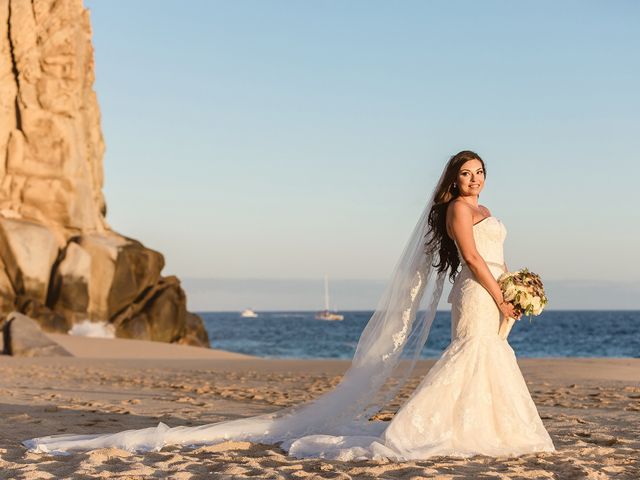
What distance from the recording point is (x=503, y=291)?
20.9 feet

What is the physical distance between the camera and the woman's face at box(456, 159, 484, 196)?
6.46m

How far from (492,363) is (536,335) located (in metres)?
69.2

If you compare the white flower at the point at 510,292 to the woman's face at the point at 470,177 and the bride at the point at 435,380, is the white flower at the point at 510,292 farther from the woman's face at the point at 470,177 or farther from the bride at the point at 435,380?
the woman's face at the point at 470,177

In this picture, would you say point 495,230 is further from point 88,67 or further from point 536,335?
point 536,335

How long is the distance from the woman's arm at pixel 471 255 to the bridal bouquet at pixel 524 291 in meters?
0.06

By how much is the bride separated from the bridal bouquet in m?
0.07

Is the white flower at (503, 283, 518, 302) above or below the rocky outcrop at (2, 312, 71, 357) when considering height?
above

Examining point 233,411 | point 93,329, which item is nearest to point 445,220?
point 233,411

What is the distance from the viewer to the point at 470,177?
646cm

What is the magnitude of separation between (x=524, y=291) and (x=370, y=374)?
1.55 m

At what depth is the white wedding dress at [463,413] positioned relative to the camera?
20.1 feet

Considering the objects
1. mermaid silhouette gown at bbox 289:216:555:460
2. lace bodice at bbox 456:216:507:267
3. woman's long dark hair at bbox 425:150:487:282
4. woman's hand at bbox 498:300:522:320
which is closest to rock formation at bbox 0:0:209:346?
woman's long dark hair at bbox 425:150:487:282

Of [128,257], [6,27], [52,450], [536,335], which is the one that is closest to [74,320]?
[128,257]

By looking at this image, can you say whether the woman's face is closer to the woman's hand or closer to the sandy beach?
the woman's hand
